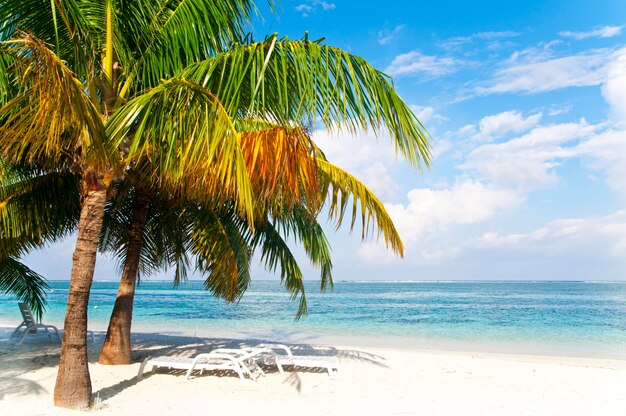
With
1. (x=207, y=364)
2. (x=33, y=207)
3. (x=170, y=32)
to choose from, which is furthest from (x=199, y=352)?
(x=170, y=32)

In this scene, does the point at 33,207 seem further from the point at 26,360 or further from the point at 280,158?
the point at 280,158

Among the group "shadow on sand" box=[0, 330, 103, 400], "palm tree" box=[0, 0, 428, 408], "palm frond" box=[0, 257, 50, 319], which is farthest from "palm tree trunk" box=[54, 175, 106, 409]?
"palm frond" box=[0, 257, 50, 319]

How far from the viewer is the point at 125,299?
7.27 m

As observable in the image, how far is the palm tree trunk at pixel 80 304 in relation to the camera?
15.8ft

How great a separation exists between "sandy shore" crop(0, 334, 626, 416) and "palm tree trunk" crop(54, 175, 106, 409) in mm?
232

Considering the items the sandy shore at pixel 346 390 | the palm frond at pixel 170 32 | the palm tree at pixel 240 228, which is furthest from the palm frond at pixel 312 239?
the palm frond at pixel 170 32

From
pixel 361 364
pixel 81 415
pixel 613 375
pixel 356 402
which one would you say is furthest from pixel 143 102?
pixel 613 375

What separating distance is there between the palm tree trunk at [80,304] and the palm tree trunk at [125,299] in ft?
7.50

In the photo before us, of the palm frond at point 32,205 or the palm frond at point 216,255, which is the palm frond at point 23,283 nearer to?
the palm frond at point 32,205

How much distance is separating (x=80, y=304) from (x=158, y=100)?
2161mm

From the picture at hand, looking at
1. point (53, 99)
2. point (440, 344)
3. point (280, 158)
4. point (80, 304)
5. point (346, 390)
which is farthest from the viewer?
point (440, 344)

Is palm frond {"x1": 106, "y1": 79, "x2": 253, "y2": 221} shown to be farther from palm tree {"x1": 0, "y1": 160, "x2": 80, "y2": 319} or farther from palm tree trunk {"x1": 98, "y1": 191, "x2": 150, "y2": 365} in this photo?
palm tree trunk {"x1": 98, "y1": 191, "x2": 150, "y2": 365}

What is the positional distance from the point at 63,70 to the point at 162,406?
11.7 ft

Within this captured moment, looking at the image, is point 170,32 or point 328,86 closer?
point 328,86
